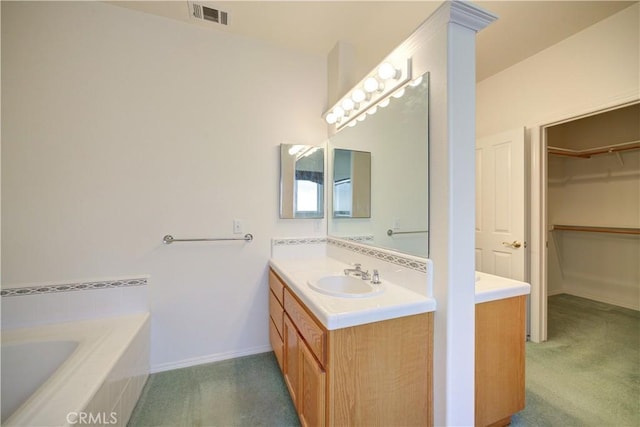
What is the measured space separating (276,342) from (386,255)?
1.05 meters

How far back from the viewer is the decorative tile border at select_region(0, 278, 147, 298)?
1.65 m

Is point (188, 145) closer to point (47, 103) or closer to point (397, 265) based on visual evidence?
point (47, 103)

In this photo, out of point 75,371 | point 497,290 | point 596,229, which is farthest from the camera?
point 596,229

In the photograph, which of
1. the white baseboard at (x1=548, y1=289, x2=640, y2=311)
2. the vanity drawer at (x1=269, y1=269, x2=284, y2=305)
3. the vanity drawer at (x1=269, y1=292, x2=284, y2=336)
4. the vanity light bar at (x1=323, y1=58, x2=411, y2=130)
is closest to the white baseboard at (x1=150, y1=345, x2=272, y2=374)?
the vanity drawer at (x1=269, y1=292, x2=284, y2=336)

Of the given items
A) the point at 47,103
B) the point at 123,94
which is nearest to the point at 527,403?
the point at 123,94

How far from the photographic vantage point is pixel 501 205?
2.52 metres

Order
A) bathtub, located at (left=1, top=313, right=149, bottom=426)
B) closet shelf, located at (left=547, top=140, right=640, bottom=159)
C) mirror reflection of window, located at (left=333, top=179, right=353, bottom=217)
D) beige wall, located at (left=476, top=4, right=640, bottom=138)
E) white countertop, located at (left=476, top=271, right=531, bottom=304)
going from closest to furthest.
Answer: bathtub, located at (left=1, top=313, right=149, bottom=426)
white countertop, located at (left=476, top=271, right=531, bottom=304)
beige wall, located at (left=476, top=4, right=640, bottom=138)
mirror reflection of window, located at (left=333, top=179, right=353, bottom=217)
closet shelf, located at (left=547, top=140, right=640, bottom=159)

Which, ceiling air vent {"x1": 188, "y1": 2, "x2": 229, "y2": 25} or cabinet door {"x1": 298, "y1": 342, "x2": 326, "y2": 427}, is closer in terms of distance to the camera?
cabinet door {"x1": 298, "y1": 342, "x2": 326, "y2": 427}

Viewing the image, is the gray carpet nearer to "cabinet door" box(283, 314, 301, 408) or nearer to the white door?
the white door

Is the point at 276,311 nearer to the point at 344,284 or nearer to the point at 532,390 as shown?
the point at 344,284

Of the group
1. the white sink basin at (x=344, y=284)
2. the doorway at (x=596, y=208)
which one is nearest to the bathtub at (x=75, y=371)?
the white sink basin at (x=344, y=284)

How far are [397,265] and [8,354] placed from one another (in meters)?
2.19

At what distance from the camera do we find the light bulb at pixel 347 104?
6.33ft

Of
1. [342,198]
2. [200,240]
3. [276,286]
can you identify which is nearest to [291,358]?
[276,286]
